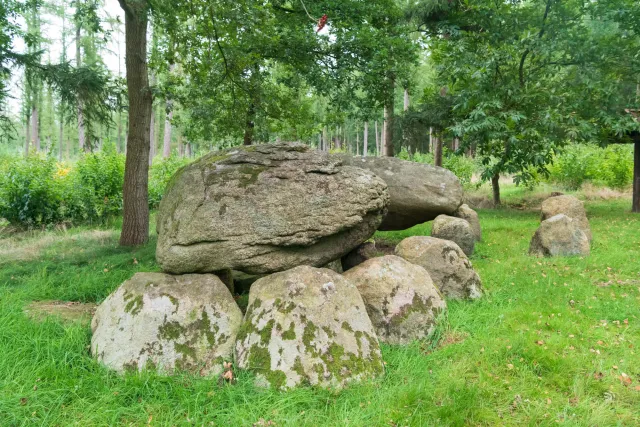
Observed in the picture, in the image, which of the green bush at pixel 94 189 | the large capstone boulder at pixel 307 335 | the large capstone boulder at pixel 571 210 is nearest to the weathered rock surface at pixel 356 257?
the large capstone boulder at pixel 307 335

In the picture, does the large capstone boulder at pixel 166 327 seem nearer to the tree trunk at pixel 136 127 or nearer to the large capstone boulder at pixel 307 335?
the large capstone boulder at pixel 307 335

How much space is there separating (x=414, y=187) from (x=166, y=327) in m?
5.20

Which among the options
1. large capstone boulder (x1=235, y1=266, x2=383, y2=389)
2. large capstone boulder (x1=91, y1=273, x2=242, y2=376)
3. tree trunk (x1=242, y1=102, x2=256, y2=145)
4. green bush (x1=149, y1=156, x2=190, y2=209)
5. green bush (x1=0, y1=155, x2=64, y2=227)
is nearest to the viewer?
large capstone boulder (x1=235, y1=266, x2=383, y2=389)

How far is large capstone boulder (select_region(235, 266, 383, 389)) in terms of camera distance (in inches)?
145

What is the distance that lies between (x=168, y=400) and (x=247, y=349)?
77 cm

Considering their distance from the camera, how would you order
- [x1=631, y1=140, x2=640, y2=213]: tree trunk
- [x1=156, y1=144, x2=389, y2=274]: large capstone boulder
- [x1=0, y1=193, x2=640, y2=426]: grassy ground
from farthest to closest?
[x1=631, y1=140, x2=640, y2=213]: tree trunk → [x1=156, y1=144, x2=389, y2=274]: large capstone boulder → [x1=0, y1=193, x2=640, y2=426]: grassy ground

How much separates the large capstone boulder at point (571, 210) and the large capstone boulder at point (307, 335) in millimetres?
6488

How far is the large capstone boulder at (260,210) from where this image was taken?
4.68 meters

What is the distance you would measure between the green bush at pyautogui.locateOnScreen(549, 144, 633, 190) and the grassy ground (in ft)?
42.1

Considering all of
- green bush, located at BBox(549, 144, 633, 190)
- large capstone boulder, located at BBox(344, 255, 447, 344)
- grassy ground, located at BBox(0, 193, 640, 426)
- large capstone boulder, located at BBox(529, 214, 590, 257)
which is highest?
green bush, located at BBox(549, 144, 633, 190)

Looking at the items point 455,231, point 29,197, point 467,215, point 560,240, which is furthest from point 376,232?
point 29,197

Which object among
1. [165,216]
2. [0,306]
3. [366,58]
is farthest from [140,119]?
[366,58]

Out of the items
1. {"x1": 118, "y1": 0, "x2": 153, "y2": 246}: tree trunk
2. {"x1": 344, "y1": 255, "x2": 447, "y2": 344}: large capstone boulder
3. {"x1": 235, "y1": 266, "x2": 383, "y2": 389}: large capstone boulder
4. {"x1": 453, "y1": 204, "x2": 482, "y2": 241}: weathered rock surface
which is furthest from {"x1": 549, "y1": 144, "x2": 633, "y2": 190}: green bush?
{"x1": 235, "y1": 266, "x2": 383, "y2": 389}: large capstone boulder

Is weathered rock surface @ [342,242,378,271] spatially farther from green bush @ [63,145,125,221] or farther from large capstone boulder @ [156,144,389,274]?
green bush @ [63,145,125,221]
